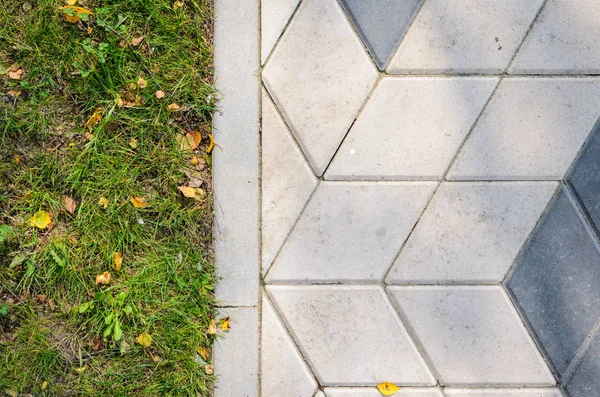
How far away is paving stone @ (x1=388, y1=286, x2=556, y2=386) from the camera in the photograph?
2.13 meters

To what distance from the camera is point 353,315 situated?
2.15 m

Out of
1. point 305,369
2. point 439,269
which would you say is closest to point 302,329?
point 305,369

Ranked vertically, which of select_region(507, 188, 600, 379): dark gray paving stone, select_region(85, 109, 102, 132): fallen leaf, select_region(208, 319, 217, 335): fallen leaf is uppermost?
select_region(85, 109, 102, 132): fallen leaf

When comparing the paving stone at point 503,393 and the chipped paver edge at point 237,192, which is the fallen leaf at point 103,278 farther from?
the paving stone at point 503,393

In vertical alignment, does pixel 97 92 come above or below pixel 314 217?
above

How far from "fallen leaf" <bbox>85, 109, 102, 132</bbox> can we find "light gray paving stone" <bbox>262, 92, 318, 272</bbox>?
0.70 m

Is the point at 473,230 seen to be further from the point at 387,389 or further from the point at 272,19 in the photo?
the point at 272,19

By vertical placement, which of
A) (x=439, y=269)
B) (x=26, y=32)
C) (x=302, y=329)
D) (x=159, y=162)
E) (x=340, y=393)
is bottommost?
(x=340, y=393)

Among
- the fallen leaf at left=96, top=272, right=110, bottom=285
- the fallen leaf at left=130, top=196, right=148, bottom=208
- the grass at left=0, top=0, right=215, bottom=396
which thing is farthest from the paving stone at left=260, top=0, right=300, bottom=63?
the fallen leaf at left=96, top=272, right=110, bottom=285

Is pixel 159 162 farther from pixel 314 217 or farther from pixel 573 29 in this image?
pixel 573 29

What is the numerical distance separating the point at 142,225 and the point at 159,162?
28 centimetres

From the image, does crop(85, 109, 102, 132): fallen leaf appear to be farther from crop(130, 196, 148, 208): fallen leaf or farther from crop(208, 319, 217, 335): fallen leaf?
crop(208, 319, 217, 335): fallen leaf

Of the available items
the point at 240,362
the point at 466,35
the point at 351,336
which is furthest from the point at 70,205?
the point at 466,35

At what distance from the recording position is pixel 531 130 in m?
2.14
